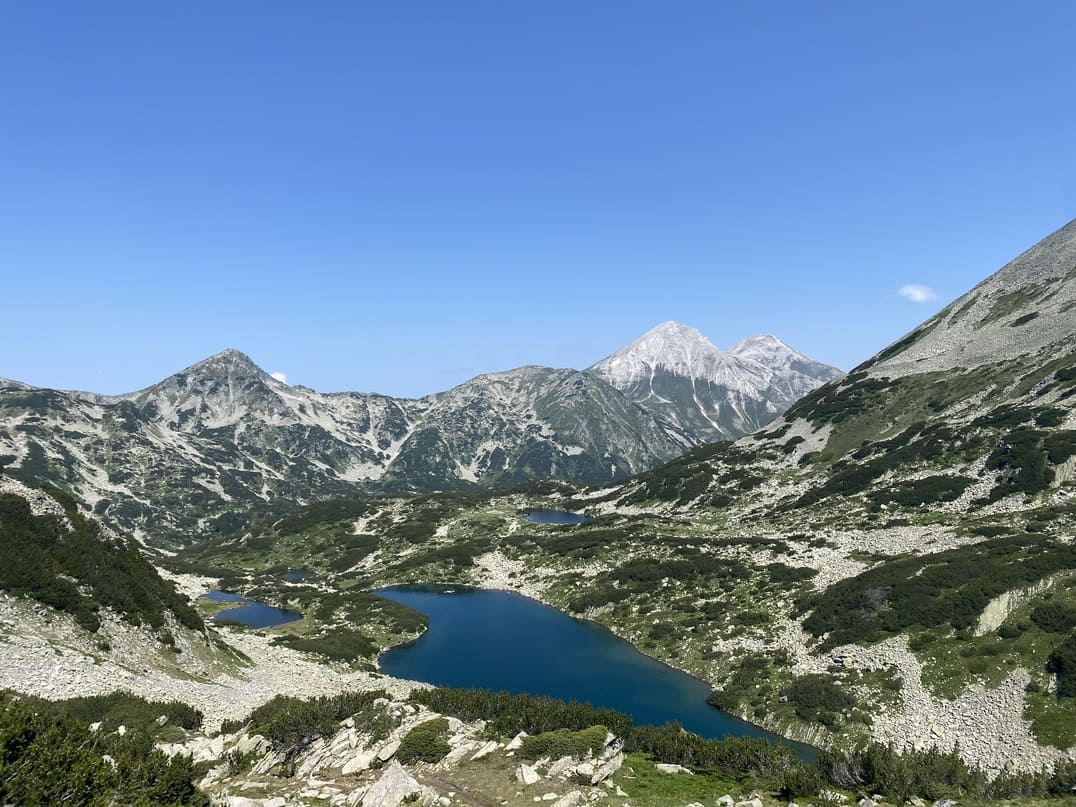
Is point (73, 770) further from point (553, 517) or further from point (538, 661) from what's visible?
point (553, 517)

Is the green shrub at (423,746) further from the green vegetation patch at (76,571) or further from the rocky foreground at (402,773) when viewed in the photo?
the green vegetation patch at (76,571)

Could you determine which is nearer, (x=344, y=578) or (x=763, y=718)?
(x=763, y=718)

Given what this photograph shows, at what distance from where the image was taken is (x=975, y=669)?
4516cm

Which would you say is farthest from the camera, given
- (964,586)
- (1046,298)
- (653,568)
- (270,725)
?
(1046,298)

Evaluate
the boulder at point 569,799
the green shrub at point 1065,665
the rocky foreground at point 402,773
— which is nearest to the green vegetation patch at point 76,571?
the rocky foreground at point 402,773

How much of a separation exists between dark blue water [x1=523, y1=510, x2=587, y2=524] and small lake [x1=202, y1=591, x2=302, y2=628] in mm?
69031

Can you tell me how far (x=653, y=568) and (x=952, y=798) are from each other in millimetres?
67487

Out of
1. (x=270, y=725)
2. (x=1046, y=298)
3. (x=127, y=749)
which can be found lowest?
(x=270, y=725)

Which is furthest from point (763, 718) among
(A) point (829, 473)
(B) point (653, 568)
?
(A) point (829, 473)

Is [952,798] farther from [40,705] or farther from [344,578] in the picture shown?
[344,578]

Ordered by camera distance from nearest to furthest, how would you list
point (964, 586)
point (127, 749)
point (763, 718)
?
point (127, 749) → point (763, 718) → point (964, 586)

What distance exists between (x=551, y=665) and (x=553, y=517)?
94555 millimetres

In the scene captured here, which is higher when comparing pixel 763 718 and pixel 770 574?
pixel 770 574

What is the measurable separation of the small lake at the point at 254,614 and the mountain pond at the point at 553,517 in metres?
69.0
